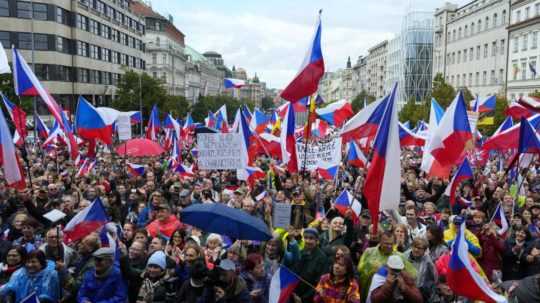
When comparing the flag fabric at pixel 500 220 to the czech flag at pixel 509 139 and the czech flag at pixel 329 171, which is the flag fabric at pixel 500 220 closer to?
the czech flag at pixel 509 139

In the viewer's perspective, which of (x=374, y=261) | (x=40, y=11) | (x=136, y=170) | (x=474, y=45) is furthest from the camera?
(x=474, y=45)

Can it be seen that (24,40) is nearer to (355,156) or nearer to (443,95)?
(443,95)

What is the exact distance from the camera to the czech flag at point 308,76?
342 inches

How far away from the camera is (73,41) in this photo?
45.0 metres

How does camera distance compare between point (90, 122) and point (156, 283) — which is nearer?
point (156, 283)

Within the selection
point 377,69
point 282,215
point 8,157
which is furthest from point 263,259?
point 377,69

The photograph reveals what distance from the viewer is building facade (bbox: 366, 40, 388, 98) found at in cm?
10400

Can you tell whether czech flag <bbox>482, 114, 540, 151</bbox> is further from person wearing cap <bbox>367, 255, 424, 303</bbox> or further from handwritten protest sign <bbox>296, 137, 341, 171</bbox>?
person wearing cap <bbox>367, 255, 424, 303</bbox>

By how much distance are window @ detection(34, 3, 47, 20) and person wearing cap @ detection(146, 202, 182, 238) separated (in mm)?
39178

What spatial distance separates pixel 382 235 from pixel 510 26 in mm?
47157

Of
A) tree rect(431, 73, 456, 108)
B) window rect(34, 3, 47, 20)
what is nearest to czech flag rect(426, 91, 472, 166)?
tree rect(431, 73, 456, 108)

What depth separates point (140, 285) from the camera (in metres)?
5.32

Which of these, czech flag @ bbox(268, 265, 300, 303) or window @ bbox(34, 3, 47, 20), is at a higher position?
window @ bbox(34, 3, 47, 20)

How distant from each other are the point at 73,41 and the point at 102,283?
44765 mm
